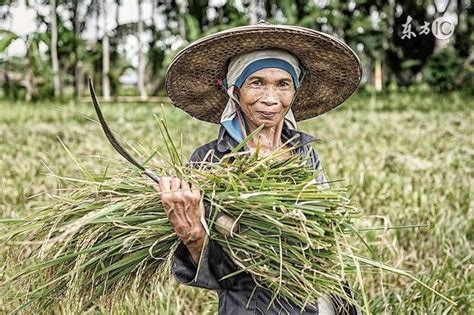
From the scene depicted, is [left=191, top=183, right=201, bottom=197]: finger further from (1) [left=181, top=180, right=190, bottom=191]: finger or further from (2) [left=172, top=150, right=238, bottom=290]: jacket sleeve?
(2) [left=172, top=150, right=238, bottom=290]: jacket sleeve

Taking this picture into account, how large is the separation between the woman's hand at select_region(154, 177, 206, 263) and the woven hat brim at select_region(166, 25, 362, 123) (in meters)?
0.45

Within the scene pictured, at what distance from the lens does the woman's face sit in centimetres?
206

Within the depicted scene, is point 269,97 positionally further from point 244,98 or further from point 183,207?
point 183,207

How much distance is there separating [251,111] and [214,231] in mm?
377

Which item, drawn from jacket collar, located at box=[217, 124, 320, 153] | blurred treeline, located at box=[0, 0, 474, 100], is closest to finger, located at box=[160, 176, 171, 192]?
jacket collar, located at box=[217, 124, 320, 153]

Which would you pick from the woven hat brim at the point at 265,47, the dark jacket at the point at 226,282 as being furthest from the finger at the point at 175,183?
the woven hat brim at the point at 265,47

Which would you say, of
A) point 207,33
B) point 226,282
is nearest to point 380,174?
point 226,282

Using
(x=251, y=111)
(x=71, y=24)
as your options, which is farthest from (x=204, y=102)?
(x=71, y=24)

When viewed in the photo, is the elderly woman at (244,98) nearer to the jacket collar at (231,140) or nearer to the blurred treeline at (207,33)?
the jacket collar at (231,140)

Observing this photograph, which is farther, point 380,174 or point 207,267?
point 380,174

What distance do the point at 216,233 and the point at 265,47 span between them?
0.53 m

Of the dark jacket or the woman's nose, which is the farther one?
the woman's nose

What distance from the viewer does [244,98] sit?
82.1 inches

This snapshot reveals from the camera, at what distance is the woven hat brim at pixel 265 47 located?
207 centimetres
